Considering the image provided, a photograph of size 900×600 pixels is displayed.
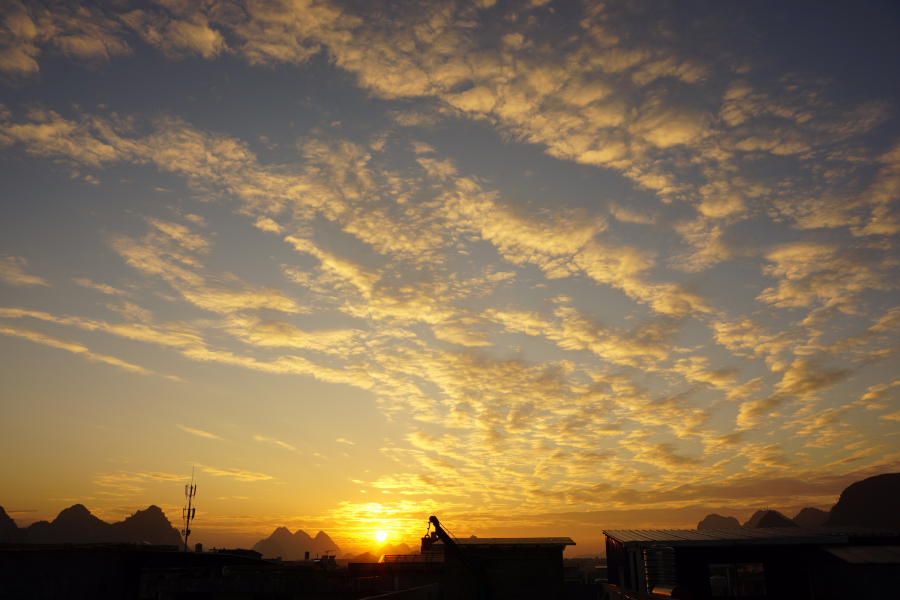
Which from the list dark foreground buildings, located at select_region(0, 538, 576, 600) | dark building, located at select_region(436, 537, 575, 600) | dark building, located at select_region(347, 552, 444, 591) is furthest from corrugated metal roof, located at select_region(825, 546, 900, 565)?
dark building, located at select_region(347, 552, 444, 591)

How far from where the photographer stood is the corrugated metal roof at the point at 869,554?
3025cm

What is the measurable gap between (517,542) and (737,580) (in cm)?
1629

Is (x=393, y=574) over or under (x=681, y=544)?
under

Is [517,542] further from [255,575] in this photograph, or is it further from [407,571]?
[255,575]

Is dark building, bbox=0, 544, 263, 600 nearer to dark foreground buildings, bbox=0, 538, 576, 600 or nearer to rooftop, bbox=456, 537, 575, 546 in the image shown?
dark foreground buildings, bbox=0, 538, 576, 600

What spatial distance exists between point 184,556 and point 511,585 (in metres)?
24.8

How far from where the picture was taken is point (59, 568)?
93.7ft

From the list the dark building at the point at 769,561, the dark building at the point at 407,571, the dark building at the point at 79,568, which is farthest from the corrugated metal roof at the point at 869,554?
the dark building at the point at 79,568

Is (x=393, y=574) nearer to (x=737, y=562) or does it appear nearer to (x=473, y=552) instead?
(x=473, y=552)

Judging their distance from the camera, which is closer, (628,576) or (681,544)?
(681,544)

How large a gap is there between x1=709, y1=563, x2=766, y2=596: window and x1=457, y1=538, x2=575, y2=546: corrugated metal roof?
11274 mm

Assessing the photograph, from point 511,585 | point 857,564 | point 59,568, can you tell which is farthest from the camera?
point 511,585

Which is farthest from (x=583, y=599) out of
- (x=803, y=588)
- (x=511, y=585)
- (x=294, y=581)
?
(x=294, y=581)

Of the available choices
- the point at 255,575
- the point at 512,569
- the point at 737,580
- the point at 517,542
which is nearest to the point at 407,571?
the point at 512,569
